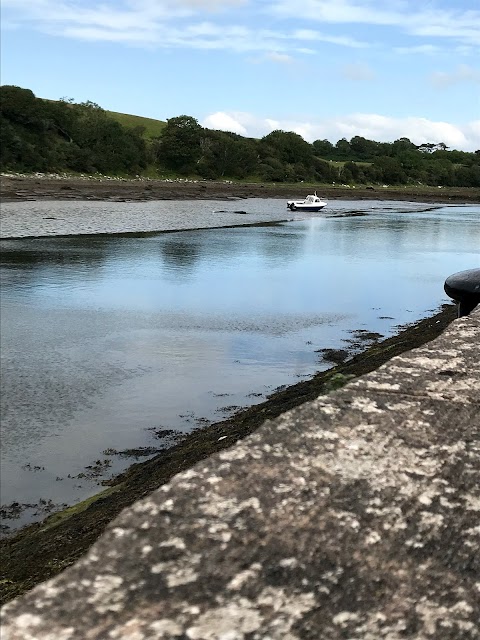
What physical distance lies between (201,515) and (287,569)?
227mm

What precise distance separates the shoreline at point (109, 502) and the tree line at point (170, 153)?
90.2 metres

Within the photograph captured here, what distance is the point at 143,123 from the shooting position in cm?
14262

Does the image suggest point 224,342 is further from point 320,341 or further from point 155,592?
point 155,592

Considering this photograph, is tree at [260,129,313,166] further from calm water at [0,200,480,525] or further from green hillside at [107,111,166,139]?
calm water at [0,200,480,525]

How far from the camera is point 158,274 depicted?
2439 centimetres

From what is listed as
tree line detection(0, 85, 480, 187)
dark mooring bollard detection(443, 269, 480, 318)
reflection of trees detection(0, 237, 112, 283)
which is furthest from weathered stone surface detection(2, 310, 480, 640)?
tree line detection(0, 85, 480, 187)

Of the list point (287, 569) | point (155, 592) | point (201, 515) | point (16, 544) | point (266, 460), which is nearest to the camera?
point (155, 592)

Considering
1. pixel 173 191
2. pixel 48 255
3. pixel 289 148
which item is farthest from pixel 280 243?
pixel 289 148

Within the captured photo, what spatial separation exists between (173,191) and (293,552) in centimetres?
9115

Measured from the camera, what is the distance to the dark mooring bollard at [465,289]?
683cm

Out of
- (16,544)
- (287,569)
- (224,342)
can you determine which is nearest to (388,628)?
(287,569)

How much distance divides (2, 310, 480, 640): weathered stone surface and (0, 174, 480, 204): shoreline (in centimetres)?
6592

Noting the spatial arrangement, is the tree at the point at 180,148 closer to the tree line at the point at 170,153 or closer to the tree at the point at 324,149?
the tree line at the point at 170,153

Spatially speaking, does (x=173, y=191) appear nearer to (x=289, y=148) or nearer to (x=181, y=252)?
(x=289, y=148)
